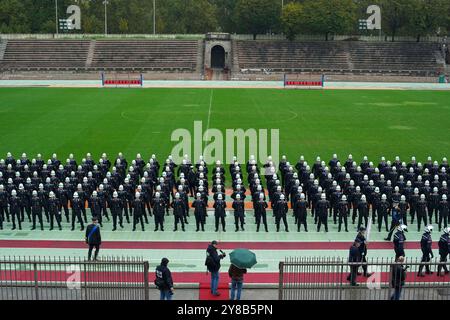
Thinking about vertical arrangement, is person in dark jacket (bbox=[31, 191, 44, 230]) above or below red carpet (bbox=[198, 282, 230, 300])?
above

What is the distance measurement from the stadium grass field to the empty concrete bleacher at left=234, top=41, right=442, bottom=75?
60.4 feet

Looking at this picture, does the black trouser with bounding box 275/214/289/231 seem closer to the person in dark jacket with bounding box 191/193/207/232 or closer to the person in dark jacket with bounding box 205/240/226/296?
the person in dark jacket with bounding box 191/193/207/232

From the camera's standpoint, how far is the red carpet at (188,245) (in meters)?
17.1

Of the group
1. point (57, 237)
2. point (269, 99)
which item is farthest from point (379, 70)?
point (57, 237)

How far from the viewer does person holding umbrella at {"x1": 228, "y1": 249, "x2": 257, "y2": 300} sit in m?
12.3

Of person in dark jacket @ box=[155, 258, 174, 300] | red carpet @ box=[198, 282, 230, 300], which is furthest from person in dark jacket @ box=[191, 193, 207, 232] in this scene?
person in dark jacket @ box=[155, 258, 174, 300]

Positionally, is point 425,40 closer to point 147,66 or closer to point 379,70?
point 379,70

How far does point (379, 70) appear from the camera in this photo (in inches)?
2867

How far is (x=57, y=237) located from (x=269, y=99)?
33933 millimetres

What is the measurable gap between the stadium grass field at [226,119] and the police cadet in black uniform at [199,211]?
9836 mm

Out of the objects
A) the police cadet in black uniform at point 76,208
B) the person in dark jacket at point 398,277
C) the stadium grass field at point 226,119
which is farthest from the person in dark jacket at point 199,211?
the stadium grass field at point 226,119

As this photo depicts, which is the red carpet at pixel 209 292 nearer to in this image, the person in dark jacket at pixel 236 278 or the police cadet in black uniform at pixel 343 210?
the person in dark jacket at pixel 236 278

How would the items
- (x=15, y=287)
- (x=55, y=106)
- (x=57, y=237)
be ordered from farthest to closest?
(x=55, y=106)
(x=57, y=237)
(x=15, y=287)
